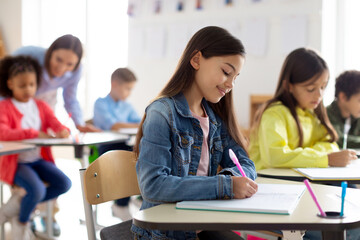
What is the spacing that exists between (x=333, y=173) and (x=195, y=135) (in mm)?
604

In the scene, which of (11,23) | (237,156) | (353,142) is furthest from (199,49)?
(11,23)

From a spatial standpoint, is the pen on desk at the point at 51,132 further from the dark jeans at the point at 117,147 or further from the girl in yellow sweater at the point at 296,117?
the girl in yellow sweater at the point at 296,117

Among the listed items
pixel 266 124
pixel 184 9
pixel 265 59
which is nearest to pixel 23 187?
pixel 266 124

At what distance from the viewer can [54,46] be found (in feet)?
9.68

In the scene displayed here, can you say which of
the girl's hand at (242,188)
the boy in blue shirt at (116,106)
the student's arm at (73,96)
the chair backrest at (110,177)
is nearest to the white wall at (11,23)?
the boy in blue shirt at (116,106)

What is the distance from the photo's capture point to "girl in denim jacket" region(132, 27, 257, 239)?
103 cm

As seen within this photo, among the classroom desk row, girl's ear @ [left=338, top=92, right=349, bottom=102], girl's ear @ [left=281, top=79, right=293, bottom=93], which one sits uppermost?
girl's ear @ [left=281, top=79, right=293, bottom=93]

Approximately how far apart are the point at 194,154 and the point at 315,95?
3.10ft

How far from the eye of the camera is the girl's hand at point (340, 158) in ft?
5.50

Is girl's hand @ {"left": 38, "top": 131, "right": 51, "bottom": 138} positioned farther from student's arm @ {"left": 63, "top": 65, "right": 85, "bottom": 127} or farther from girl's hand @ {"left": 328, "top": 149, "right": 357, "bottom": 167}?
girl's hand @ {"left": 328, "top": 149, "right": 357, "bottom": 167}

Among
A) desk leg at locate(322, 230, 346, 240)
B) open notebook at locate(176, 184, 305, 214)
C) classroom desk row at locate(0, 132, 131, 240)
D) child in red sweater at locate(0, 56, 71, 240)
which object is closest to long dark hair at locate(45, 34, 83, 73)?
child in red sweater at locate(0, 56, 71, 240)

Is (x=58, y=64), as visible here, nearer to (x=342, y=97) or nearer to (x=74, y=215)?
(x=74, y=215)

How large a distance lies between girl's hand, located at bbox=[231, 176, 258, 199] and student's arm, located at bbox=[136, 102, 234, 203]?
0.05 ft

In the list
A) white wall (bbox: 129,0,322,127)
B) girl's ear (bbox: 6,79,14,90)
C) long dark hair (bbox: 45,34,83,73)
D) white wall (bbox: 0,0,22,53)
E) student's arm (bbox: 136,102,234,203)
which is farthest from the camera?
white wall (bbox: 0,0,22,53)
